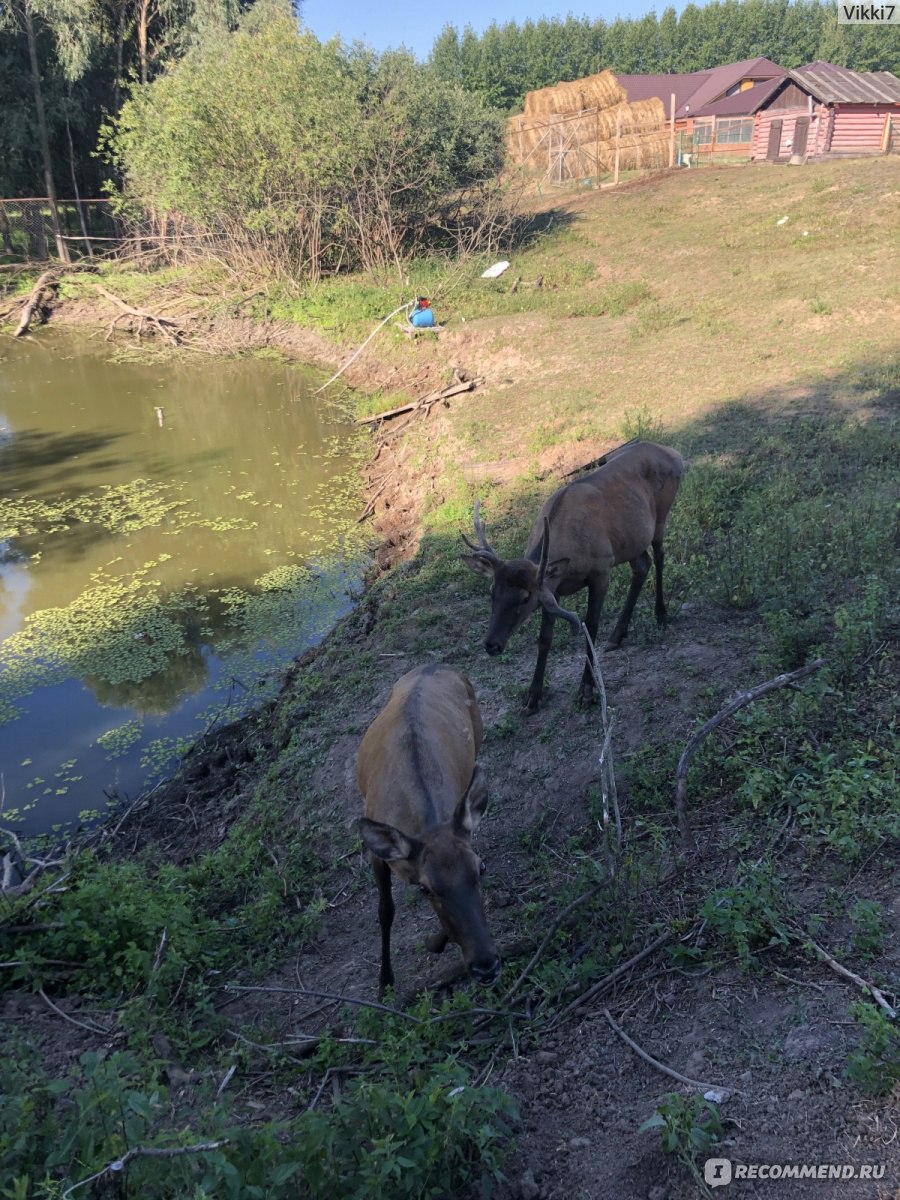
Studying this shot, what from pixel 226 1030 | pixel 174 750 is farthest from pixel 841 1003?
pixel 174 750

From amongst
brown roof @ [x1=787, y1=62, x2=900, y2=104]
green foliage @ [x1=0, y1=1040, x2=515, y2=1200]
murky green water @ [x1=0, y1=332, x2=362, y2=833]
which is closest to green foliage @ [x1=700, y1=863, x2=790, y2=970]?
green foliage @ [x1=0, y1=1040, x2=515, y2=1200]

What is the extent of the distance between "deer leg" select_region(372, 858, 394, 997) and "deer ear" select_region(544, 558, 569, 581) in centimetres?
270

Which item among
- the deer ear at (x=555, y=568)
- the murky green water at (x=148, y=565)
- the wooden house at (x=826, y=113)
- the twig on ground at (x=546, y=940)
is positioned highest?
the wooden house at (x=826, y=113)

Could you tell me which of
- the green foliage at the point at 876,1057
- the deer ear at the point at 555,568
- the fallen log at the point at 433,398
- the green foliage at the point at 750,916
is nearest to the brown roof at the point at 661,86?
the fallen log at the point at 433,398

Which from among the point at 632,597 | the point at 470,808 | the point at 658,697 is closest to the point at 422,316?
the point at 632,597

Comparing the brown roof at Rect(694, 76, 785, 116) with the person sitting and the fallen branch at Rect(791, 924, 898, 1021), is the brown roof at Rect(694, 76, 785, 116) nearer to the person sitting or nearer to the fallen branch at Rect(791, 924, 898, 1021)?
the person sitting

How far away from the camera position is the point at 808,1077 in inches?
119

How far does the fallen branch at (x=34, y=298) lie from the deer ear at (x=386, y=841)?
86.0 ft

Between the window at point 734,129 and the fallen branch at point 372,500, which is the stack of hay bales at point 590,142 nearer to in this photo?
the window at point 734,129

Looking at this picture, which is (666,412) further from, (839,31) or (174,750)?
(839,31)

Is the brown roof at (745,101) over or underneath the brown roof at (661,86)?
underneath

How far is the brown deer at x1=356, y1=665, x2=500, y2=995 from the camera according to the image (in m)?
3.86

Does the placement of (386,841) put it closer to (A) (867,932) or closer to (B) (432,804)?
(B) (432,804)

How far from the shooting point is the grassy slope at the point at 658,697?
13.3 ft
